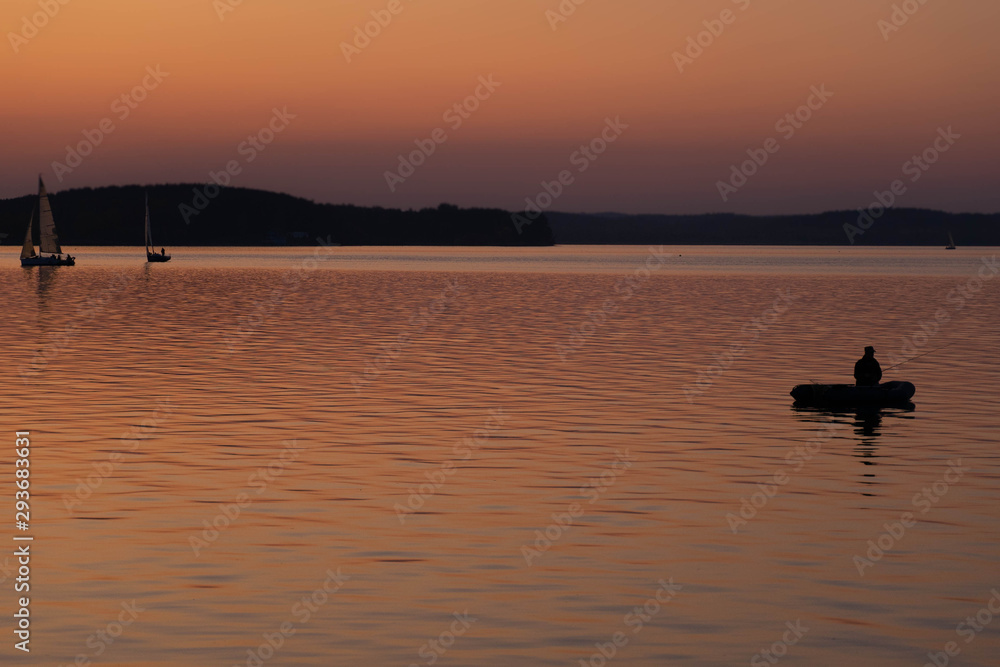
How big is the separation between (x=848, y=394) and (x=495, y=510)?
20.6 metres

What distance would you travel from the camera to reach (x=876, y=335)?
257ft

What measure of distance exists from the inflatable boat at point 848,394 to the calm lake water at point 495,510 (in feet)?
3.76

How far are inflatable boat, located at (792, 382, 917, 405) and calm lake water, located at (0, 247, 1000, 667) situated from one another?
1146 mm

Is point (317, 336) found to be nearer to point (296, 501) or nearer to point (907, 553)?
point (296, 501)

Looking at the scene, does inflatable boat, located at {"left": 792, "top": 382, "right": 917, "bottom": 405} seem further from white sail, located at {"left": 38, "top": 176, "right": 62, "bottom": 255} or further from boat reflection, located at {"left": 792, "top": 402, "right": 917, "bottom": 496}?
white sail, located at {"left": 38, "top": 176, "right": 62, "bottom": 255}

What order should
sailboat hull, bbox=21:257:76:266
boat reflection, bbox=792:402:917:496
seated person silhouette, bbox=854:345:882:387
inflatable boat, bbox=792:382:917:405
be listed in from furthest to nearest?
sailboat hull, bbox=21:257:76:266 < seated person silhouette, bbox=854:345:882:387 < inflatable boat, bbox=792:382:917:405 < boat reflection, bbox=792:402:917:496

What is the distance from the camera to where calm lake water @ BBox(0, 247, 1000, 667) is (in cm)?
1728

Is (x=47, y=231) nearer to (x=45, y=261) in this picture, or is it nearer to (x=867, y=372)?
(x=45, y=261)

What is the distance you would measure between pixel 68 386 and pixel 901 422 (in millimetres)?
27486

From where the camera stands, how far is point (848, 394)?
42531 mm

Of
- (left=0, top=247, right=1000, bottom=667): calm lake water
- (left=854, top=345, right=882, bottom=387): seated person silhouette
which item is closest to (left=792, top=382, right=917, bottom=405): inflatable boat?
(left=854, top=345, right=882, bottom=387): seated person silhouette

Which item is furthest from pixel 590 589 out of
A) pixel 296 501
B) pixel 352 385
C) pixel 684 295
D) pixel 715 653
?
pixel 684 295

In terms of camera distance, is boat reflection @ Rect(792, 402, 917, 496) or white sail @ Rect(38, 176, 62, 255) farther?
white sail @ Rect(38, 176, 62, 255)

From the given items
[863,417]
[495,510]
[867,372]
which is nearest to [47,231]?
[867,372]
